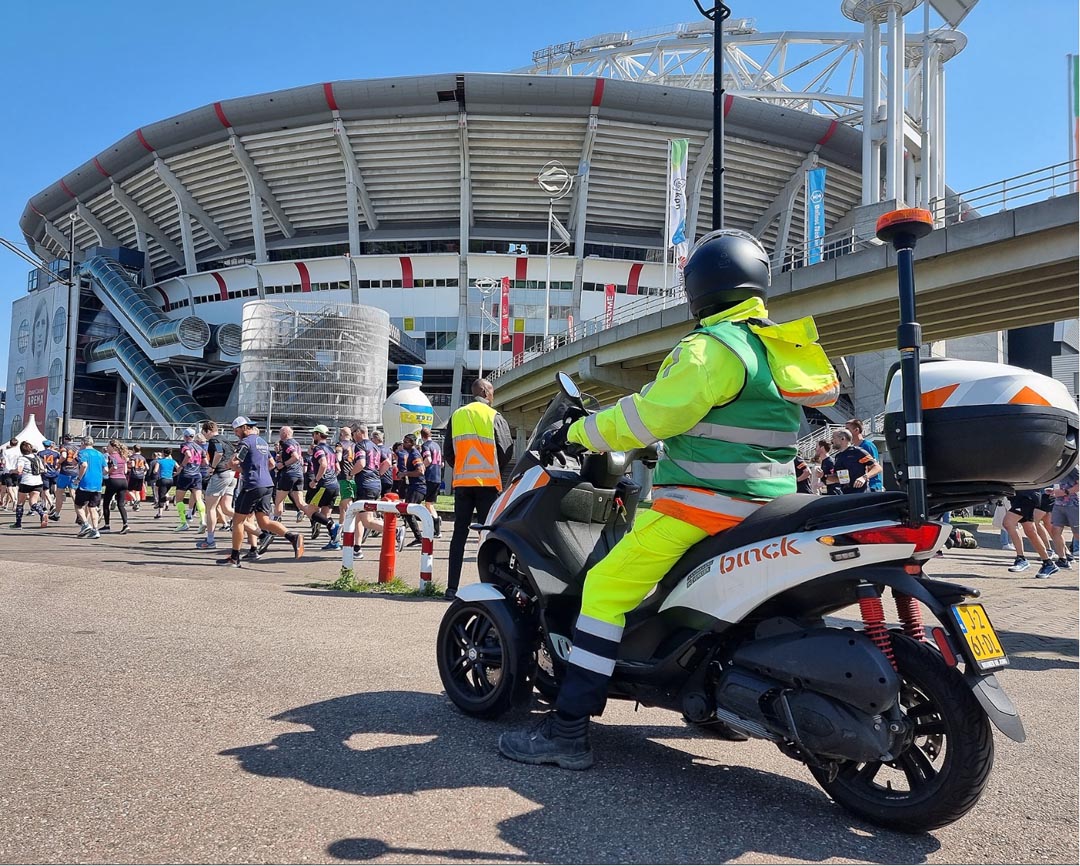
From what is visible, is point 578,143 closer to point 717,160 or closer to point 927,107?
point 927,107

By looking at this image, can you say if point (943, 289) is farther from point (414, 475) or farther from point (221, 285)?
point (221, 285)

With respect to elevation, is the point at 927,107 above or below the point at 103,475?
above

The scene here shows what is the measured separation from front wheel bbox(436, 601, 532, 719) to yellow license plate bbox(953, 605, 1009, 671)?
164 centimetres

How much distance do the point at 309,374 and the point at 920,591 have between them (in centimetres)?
3901

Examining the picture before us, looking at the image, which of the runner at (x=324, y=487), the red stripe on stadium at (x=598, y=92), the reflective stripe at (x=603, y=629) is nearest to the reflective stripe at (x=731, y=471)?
the reflective stripe at (x=603, y=629)

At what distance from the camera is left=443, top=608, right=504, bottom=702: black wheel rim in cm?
333

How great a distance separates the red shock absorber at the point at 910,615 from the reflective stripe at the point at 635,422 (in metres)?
0.89

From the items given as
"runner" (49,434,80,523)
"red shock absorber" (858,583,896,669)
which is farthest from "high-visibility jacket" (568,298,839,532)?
"runner" (49,434,80,523)

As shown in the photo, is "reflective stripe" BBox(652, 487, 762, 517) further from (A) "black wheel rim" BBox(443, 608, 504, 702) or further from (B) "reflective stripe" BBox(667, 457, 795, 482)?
(A) "black wheel rim" BBox(443, 608, 504, 702)

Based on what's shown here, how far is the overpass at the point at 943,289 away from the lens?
16.1m

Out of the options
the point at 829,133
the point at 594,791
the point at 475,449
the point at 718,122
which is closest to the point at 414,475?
the point at 475,449

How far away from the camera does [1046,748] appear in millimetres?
3275

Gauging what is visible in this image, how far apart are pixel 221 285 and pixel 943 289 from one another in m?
47.9

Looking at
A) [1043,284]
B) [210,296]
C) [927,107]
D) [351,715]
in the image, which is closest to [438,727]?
[351,715]
